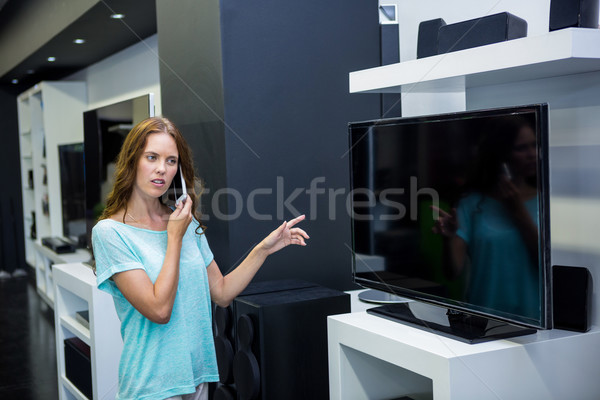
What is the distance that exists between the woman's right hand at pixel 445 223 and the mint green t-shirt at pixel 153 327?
2.34 feet

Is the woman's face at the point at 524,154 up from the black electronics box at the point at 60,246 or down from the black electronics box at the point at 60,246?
up

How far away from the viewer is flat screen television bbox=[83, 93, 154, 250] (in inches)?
129

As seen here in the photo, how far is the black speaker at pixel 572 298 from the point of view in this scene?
1793 millimetres

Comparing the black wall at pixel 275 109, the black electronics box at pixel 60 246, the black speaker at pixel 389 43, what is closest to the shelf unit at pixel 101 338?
the black wall at pixel 275 109

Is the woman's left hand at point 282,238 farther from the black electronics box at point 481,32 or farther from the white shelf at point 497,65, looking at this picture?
the black electronics box at point 481,32

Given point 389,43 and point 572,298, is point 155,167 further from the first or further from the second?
point 389,43

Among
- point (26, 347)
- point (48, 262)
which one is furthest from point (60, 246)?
point (26, 347)

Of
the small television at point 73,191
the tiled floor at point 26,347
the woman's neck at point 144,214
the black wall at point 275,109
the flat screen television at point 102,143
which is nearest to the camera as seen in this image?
the woman's neck at point 144,214

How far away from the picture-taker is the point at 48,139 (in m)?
6.52

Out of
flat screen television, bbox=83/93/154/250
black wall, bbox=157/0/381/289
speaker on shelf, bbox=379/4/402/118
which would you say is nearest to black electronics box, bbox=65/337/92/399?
flat screen television, bbox=83/93/154/250

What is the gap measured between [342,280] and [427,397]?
0.77 meters

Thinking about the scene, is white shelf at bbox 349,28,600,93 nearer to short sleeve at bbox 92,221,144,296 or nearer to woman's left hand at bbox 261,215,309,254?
woman's left hand at bbox 261,215,309,254

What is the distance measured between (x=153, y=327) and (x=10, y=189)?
741 cm

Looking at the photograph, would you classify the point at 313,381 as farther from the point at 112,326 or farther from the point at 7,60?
the point at 7,60
